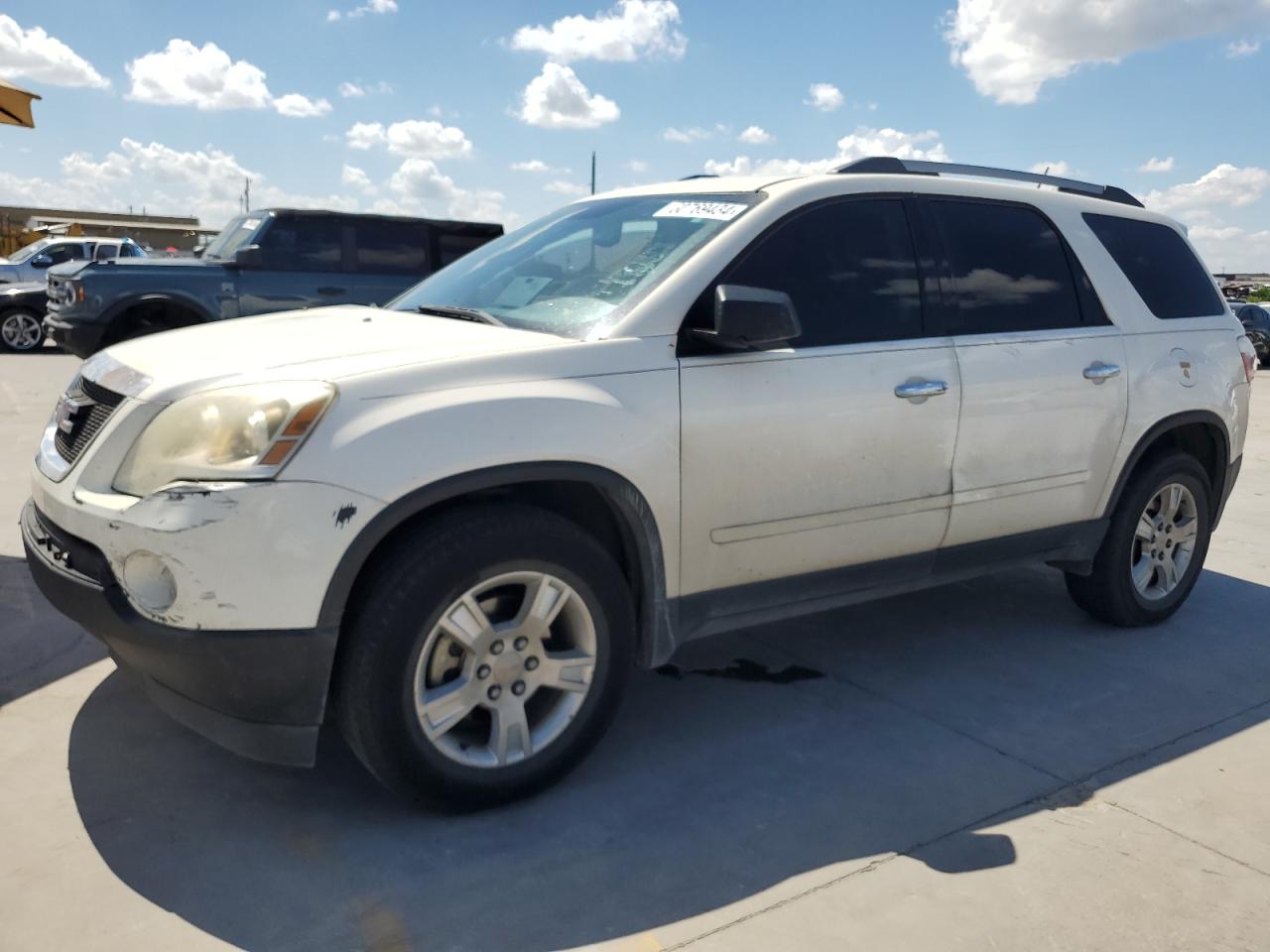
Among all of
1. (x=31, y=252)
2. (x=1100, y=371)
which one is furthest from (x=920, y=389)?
(x=31, y=252)

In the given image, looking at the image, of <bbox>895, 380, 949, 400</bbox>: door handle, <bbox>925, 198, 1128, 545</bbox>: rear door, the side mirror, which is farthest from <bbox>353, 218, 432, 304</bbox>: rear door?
<bbox>895, 380, 949, 400</bbox>: door handle

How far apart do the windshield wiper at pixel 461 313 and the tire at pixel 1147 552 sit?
2.74 meters

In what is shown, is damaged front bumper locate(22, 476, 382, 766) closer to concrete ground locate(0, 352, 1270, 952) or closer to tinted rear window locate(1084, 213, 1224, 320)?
concrete ground locate(0, 352, 1270, 952)

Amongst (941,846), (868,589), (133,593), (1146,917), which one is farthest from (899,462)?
(133,593)

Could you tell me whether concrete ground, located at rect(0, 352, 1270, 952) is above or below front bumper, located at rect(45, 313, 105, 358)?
below

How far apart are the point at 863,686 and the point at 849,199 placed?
1.76 metres

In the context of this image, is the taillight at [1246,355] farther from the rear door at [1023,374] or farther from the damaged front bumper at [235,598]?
the damaged front bumper at [235,598]

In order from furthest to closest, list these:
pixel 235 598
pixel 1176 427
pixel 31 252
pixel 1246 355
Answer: pixel 31 252, pixel 1246 355, pixel 1176 427, pixel 235 598

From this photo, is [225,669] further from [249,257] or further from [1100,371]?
[249,257]

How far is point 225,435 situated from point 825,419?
5.89 feet

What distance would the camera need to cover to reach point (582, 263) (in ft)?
12.4

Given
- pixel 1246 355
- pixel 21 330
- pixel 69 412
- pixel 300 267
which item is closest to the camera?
pixel 69 412

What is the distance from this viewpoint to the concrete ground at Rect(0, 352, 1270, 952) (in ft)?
8.64

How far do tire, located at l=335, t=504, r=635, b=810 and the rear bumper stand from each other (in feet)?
0.38
